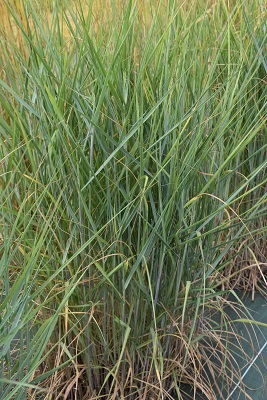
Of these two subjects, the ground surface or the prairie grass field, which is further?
the ground surface

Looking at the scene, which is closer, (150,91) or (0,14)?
Answer: (150,91)

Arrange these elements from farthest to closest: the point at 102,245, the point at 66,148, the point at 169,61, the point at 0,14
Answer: the point at 0,14
the point at 169,61
the point at 102,245
the point at 66,148

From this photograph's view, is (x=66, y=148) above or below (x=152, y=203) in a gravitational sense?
above

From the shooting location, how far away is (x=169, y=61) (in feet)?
4.85

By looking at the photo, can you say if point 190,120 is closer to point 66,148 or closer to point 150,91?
point 150,91

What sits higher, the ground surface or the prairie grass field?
the prairie grass field

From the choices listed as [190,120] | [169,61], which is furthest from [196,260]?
[169,61]

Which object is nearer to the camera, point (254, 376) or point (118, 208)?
point (118, 208)

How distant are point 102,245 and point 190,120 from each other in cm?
33

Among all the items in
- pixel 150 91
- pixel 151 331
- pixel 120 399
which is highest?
pixel 150 91

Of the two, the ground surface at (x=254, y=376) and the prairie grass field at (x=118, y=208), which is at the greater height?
the prairie grass field at (x=118, y=208)

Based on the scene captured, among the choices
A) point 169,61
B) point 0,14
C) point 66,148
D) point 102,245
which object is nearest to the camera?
point 66,148

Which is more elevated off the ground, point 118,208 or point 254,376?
point 118,208

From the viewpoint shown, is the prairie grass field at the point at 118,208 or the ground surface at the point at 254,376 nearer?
the prairie grass field at the point at 118,208
